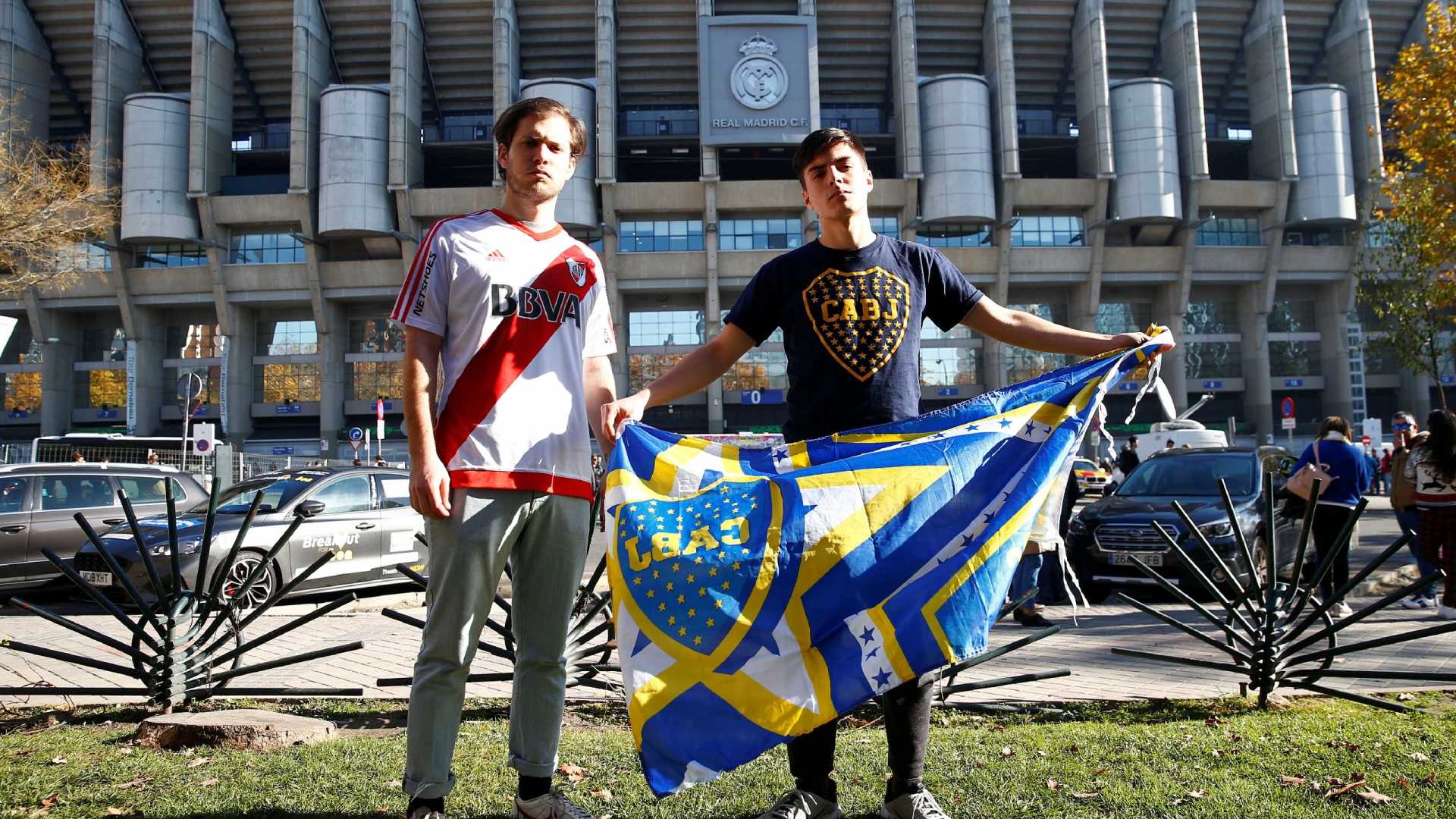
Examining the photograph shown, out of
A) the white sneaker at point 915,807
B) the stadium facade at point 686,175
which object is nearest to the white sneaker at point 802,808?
the white sneaker at point 915,807

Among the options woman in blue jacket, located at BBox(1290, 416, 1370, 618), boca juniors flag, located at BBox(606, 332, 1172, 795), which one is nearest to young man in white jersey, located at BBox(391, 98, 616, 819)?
boca juniors flag, located at BBox(606, 332, 1172, 795)

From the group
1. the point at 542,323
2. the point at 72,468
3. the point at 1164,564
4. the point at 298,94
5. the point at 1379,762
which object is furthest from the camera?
the point at 298,94

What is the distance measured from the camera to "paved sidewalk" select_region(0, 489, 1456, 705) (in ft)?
17.0

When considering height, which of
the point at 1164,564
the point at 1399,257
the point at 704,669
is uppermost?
the point at 1399,257

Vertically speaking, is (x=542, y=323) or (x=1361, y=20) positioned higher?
(x=1361, y=20)

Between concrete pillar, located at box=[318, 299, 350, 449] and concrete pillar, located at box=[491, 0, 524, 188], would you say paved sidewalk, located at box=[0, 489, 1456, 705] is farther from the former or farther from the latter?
concrete pillar, located at box=[318, 299, 350, 449]

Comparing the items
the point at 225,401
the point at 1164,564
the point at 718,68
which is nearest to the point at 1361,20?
the point at 718,68

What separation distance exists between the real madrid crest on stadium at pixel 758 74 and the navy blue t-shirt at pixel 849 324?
47.3 m

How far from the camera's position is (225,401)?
165 feet

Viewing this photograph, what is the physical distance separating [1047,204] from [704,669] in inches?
1997

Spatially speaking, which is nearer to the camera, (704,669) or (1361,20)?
(704,669)

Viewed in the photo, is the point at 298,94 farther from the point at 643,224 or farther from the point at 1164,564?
the point at 1164,564

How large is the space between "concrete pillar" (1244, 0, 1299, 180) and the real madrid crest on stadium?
2507 cm

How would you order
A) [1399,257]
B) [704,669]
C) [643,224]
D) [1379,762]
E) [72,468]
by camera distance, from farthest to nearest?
[643,224], [1399,257], [72,468], [1379,762], [704,669]
